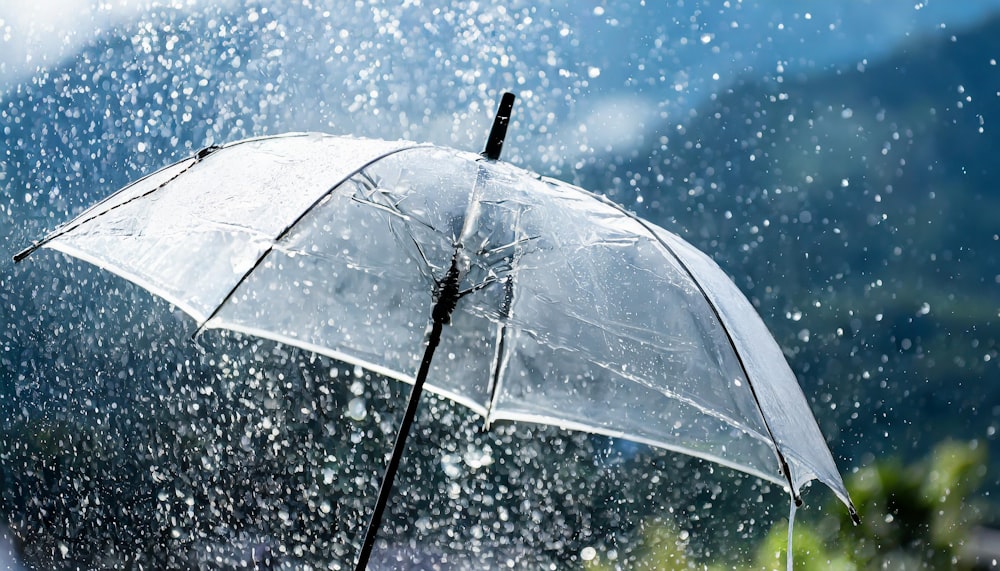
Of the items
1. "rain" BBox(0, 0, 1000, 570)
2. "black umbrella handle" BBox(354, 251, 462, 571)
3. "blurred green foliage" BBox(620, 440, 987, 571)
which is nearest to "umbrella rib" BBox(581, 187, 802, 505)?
"black umbrella handle" BBox(354, 251, 462, 571)

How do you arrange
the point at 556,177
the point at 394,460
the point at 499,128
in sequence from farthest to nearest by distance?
1. the point at 556,177
2. the point at 499,128
3. the point at 394,460

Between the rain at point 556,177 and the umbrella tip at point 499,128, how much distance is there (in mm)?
6201

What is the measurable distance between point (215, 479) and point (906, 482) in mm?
7796

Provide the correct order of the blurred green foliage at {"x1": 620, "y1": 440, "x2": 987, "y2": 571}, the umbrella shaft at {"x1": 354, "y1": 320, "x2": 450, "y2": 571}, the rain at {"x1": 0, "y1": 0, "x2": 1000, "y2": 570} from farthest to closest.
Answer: the rain at {"x1": 0, "y1": 0, "x2": 1000, "y2": 570}, the blurred green foliage at {"x1": 620, "y1": 440, "x2": 987, "y2": 571}, the umbrella shaft at {"x1": 354, "y1": 320, "x2": 450, "y2": 571}

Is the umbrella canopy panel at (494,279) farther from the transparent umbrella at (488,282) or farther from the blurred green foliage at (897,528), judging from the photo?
the blurred green foliage at (897,528)

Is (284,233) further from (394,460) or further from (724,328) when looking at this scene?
(724,328)

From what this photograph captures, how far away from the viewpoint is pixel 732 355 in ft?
4.74

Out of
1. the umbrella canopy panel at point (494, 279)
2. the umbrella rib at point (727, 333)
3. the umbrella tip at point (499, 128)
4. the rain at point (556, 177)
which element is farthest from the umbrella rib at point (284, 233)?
the rain at point (556, 177)

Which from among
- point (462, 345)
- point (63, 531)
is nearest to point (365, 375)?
point (63, 531)

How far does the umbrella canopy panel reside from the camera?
4.46ft

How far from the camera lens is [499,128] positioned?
4.56 feet

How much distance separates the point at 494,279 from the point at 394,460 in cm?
30

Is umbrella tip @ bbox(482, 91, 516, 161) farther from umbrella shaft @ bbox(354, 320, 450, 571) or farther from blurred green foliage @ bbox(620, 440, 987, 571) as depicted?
blurred green foliage @ bbox(620, 440, 987, 571)

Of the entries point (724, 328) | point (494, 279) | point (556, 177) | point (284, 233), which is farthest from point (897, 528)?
point (284, 233)
